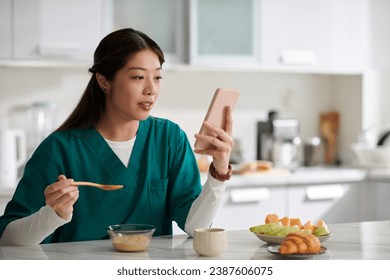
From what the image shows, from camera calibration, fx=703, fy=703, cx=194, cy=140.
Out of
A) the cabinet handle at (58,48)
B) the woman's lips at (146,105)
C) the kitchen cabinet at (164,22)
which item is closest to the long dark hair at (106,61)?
the woman's lips at (146,105)

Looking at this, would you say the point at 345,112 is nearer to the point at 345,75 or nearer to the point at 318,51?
the point at 345,75

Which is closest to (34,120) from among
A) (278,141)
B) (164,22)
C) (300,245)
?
(164,22)

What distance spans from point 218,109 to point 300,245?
1.10 ft

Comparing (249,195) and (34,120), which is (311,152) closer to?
(249,195)

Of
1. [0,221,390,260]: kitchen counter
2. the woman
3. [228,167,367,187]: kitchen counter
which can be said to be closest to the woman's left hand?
the woman

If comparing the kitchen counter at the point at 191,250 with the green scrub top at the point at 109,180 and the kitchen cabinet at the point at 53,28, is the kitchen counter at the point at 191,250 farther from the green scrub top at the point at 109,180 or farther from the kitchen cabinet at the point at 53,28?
the kitchen cabinet at the point at 53,28

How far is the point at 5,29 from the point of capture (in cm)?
279

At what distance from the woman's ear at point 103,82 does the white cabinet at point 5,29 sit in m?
1.17

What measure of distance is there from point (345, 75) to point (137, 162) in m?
2.09

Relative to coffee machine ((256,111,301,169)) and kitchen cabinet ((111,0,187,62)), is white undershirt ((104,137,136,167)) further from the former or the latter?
coffee machine ((256,111,301,169))

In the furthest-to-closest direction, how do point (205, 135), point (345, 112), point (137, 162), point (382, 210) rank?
point (345, 112), point (382, 210), point (137, 162), point (205, 135)

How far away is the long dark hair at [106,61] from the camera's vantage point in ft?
5.51

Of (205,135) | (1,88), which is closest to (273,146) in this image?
(1,88)
